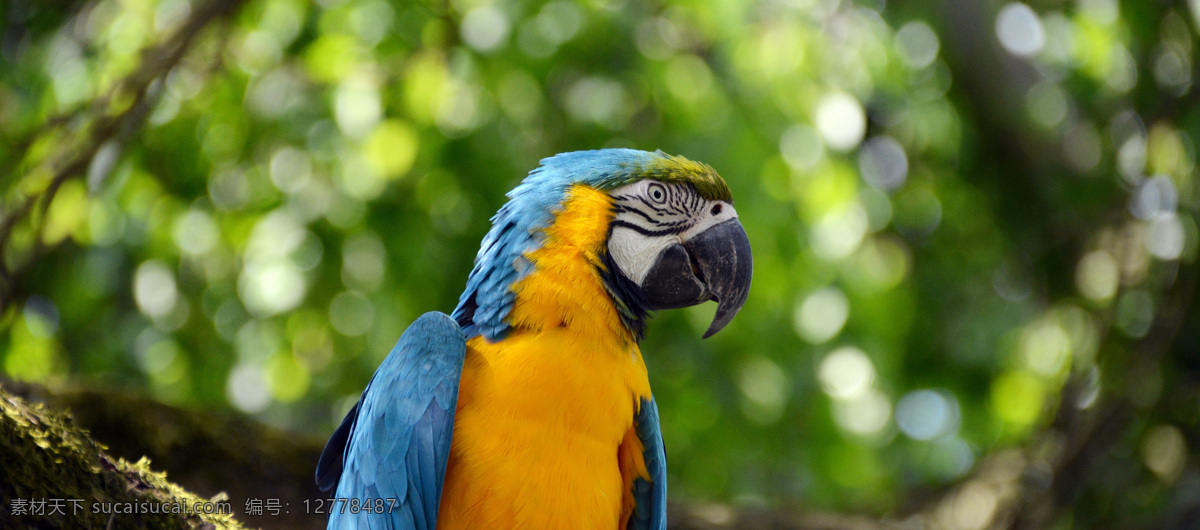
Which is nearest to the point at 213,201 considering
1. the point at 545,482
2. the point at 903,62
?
the point at 545,482

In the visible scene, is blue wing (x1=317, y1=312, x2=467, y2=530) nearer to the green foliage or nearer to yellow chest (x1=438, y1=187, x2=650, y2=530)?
yellow chest (x1=438, y1=187, x2=650, y2=530)

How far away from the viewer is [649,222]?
2.08 m

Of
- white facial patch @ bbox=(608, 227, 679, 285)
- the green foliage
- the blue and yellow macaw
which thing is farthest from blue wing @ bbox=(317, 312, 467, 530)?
the green foliage

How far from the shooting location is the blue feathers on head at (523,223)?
1985mm

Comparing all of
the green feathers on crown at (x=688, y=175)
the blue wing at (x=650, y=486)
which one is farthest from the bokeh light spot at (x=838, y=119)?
the blue wing at (x=650, y=486)

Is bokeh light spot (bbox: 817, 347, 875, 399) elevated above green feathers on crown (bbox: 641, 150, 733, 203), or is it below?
below

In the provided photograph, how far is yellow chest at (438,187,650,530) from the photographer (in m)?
1.79

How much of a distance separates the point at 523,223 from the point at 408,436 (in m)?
0.61

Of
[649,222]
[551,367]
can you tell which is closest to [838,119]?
[649,222]

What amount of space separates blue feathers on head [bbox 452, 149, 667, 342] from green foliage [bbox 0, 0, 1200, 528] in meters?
1.30

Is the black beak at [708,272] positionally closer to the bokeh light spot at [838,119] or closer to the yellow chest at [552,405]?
the yellow chest at [552,405]

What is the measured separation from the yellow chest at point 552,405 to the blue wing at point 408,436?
0.25 feet

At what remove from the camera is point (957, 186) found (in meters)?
5.06

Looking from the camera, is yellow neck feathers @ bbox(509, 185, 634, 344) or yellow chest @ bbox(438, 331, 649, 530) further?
yellow neck feathers @ bbox(509, 185, 634, 344)
